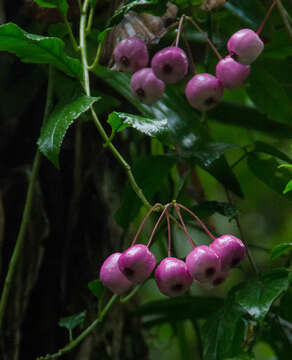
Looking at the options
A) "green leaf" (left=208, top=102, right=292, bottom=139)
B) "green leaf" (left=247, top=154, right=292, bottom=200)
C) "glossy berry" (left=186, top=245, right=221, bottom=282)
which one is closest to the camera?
"glossy berry" (left=186, top=245, right=221, bottom=282)

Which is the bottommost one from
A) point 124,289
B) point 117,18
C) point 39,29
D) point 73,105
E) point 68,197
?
point 124,289

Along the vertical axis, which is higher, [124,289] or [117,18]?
[117,18]

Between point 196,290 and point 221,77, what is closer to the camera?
point 221,77

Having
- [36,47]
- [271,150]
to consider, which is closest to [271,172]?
[271,150]

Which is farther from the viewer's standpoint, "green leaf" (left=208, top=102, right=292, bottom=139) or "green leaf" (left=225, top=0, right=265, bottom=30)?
"green leaf" (left=208, top=102, right=292, bottom=139)

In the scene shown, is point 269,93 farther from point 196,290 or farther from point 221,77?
point 196,290

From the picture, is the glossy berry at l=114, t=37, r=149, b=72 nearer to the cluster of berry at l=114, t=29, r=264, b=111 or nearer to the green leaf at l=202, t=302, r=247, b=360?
the cluster of berry at l=114, t=29, r=264, b=111

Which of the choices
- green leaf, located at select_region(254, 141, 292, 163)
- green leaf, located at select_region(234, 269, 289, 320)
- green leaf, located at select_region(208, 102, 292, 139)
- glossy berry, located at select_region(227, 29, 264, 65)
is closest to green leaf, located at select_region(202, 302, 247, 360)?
green leaf, located at select_region(234, 269, 289, 320)

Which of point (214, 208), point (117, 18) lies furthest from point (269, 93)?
point (117, 18)
